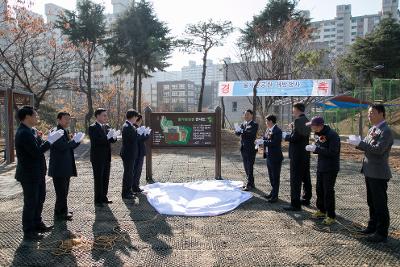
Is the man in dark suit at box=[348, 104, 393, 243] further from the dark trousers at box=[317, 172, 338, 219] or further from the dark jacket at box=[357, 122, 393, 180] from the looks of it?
the dark trousers at box=[317, 172, 338, 219]

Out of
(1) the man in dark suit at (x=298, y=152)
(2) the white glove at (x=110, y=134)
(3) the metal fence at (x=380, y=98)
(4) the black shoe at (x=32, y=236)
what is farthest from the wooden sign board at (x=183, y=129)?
(3) the metal fence at (x=380, y=98)

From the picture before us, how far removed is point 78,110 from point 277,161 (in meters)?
32.3

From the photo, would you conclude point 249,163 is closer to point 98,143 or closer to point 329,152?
point 329,152

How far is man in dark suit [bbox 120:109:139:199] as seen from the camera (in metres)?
6.36

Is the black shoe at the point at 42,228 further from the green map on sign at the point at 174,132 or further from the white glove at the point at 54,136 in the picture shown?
the green map on sign at the point at 174,132

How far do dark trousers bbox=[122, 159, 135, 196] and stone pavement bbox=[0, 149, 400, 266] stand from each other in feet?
0.73

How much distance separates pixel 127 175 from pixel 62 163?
5.03 ft

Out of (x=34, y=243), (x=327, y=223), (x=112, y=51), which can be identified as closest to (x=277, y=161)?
(x=327, y=223)

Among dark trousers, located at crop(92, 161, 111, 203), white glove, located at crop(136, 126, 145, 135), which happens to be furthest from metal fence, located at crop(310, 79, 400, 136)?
dark trousers, located at crop(92, 161, 111, 203)

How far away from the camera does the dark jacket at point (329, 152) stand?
191 inches

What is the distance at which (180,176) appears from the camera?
8.70 m

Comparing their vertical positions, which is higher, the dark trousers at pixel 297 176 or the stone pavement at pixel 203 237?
the dark trousers at pixel 297 176

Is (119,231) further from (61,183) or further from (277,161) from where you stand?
(277,161)

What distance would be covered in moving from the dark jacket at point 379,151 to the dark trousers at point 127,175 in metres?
3.82
